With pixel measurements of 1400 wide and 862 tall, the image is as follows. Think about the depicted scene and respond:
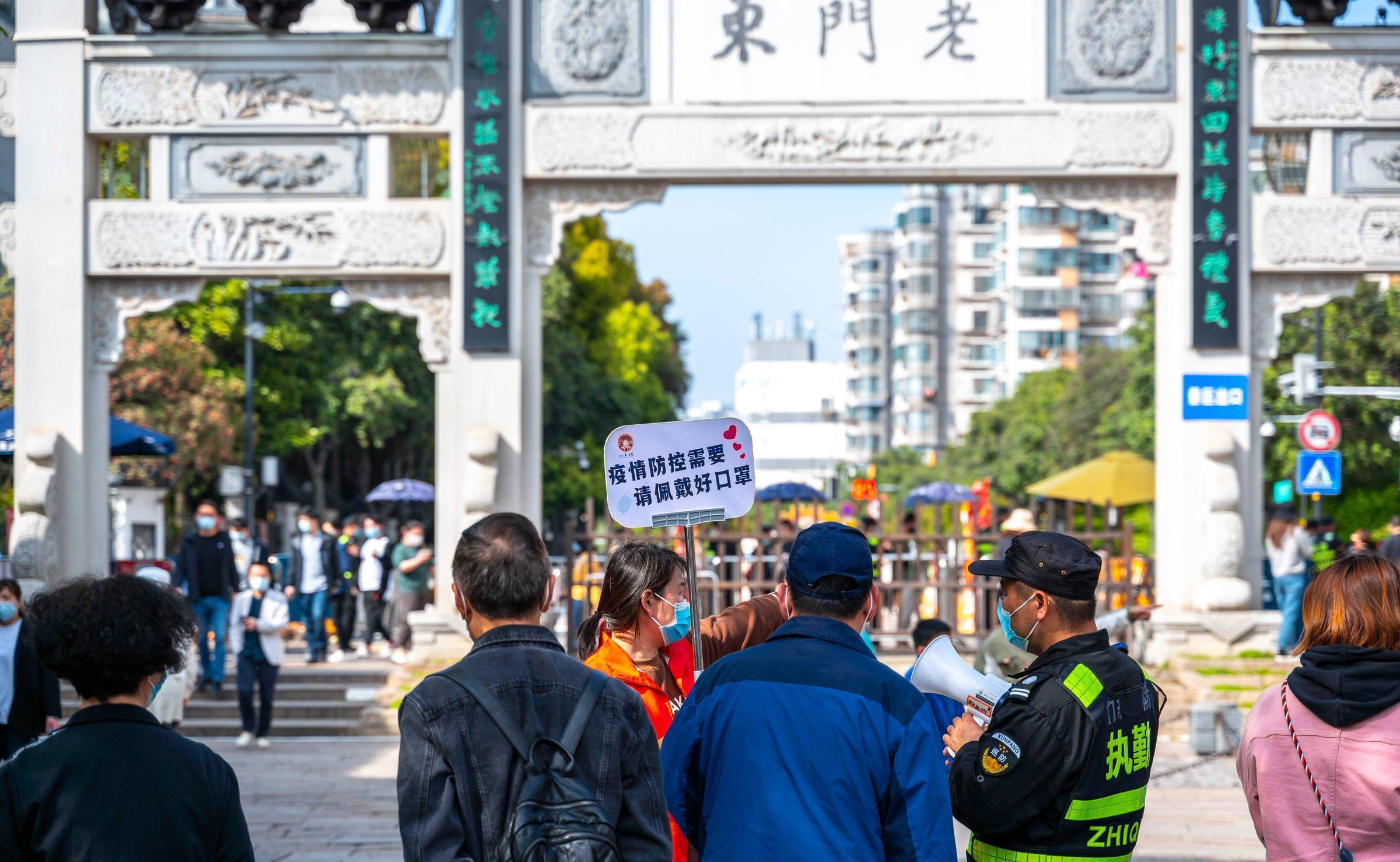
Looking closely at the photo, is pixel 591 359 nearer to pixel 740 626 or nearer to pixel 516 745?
pixel 740 626

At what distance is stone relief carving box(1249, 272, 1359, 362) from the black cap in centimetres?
962

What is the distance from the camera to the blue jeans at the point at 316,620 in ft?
47.4

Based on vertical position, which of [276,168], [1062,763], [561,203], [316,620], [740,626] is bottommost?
[316,620]

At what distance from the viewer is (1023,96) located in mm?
12312

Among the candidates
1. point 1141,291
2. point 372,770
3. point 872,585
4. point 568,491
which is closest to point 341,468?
point 568,491

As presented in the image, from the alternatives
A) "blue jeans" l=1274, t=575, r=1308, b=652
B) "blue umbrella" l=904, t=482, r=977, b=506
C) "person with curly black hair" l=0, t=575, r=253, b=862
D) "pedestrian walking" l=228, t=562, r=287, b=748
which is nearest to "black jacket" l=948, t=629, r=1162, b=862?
"person with curly black hair" l=0, t=575, r=253, b=862

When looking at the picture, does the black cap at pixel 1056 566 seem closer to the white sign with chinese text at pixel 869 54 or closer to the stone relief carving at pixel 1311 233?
the white sign with chinese text at pixel 869 54

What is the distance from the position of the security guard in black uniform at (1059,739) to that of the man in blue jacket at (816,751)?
24cm

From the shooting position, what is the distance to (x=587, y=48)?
12438mm

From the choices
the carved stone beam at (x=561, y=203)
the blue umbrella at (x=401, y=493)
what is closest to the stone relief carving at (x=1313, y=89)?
the carved stone beam at (x=561, y=203)

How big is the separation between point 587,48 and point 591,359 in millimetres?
24487

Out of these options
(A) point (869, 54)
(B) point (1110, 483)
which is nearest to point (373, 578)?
(A) point (869, 54)

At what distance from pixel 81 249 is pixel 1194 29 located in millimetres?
9670

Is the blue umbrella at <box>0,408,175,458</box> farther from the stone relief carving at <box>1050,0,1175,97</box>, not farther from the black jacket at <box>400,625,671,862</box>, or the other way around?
the black jacket at <box>400,625,671,862</box>
